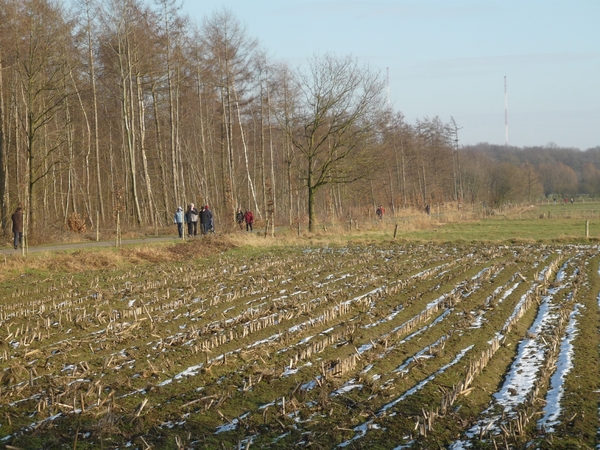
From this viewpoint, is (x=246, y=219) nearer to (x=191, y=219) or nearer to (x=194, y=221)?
(x=194, y=221)

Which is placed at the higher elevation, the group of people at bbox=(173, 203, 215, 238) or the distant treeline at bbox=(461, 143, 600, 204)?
the distant treeline at bbox=(461, 143, 600, 204)

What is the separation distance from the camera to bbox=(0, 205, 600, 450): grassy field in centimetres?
641

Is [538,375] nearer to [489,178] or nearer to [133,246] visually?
[133,246]

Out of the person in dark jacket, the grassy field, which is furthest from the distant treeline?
the grassy field

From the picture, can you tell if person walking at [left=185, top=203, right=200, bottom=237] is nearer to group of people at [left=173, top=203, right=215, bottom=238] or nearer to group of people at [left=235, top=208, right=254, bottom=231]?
group of people at [left=173, top=203, right=215, bottom=238]

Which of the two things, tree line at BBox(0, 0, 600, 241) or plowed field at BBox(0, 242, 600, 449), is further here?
tree line at BBox(0, 0, 600, 241)

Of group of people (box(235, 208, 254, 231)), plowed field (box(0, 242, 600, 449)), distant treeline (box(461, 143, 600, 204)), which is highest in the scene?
distant treeline (box(461, 143, 600, 204))

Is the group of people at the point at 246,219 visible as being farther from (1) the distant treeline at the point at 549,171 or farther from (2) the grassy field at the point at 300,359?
(1) the distant treeline at the point at 549,171

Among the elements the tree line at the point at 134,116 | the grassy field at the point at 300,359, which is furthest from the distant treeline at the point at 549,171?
the grassy field at the point at 300,359

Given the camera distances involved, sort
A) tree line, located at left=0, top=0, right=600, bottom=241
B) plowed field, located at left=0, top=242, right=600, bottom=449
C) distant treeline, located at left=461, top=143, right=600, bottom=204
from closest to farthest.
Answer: plowed field, located at left=0, top=242, right=600, bottom=449 < tree line, located at left=0, top=0, right=600, bottom=241 < distant treeline, located at left=461, top=143, right=600, bottom=204

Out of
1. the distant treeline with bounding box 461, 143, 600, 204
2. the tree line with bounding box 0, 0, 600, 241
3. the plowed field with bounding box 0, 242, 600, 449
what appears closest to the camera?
the plowed field with bounding box 0, 242, 600, 449

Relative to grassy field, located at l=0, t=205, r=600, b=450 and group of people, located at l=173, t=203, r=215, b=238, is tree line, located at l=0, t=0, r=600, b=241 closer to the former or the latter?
group of people, located at l=173, t=203, r=215, b=238

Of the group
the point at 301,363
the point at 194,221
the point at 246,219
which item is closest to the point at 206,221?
the point at 194,221

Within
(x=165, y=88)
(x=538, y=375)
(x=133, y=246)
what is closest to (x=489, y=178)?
(x=165, y=88)
